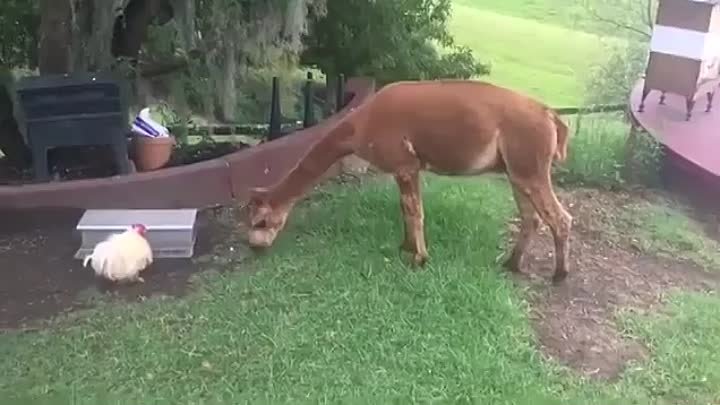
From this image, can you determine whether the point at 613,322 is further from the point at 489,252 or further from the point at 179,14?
the point at 179,14

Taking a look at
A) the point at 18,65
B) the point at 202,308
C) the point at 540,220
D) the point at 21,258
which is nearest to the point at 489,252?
the point at 540,220

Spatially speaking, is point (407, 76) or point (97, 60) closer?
point (97, 60)

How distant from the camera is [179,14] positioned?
5.64m

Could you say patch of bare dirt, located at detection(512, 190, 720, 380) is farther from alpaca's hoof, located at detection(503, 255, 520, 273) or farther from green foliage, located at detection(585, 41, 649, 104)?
green foliage, located at detection(585, 41, 649, 104)

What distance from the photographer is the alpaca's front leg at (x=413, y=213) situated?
4473 millimetres

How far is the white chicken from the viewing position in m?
4.29

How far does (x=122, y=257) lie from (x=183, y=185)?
0.94 meters

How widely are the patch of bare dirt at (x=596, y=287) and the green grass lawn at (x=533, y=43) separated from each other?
8.11 feet

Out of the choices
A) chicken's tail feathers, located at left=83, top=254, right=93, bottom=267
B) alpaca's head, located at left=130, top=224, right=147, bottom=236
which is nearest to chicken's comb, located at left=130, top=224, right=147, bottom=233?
alpaca's head, located at left=130, top=224, right=147, bottom=236

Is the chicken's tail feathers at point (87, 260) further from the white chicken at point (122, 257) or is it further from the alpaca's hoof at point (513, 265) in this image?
the alpaca's hoof at point (513, 265)

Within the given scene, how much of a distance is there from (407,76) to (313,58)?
2.10 ft

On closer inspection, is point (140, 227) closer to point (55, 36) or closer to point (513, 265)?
point (55, 36)

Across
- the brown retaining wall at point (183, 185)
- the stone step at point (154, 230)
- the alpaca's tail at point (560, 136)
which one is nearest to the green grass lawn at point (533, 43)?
the brown retaining wall at point (183, 185)

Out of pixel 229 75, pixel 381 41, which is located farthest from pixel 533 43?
pixel 229 75
